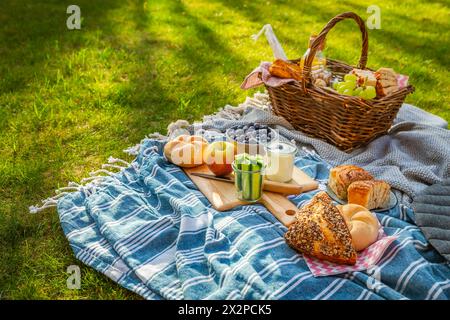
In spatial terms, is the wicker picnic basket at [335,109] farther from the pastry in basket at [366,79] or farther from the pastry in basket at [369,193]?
the pastry in basket at [369,193]

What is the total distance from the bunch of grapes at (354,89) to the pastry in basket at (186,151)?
3.07 feet

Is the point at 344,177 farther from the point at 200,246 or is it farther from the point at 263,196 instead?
the point at 200,246

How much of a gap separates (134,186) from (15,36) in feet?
10.3

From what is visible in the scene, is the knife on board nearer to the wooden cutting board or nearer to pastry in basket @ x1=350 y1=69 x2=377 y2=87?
the wooden cutting board

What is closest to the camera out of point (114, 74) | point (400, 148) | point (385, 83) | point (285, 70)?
point (385, 83)

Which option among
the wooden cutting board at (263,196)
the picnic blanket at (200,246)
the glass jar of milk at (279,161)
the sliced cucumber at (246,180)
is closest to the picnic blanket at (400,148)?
the picnic blanket at (200,246)

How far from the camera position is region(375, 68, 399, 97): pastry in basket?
120 inches

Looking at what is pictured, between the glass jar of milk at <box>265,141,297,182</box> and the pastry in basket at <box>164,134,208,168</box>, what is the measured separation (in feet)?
1.37

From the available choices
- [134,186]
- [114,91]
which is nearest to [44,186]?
[134,186]

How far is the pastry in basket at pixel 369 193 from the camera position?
2.43 metres

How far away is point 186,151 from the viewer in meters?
2.83

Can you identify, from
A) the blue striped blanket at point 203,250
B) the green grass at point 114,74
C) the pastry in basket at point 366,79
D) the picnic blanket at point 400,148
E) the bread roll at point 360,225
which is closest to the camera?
the blue striped blanket at point 203,250

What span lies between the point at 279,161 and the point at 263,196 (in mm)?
215

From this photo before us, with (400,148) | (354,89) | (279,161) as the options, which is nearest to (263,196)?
(279,161)
